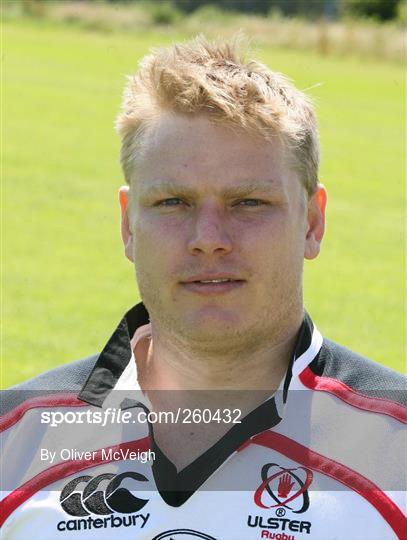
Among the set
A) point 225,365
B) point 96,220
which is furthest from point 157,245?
point 96,220

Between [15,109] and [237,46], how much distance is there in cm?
1772

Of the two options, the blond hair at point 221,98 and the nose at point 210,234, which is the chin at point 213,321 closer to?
the nose at point 210,234

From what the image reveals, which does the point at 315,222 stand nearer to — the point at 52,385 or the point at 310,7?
the point at 52,385

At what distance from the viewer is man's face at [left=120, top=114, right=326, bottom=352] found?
262 centimetres

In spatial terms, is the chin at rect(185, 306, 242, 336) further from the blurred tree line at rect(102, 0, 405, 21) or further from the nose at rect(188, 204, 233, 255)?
the blurred tree line at rect(102, 0, 405, 21)

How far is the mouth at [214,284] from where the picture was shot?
2607mm

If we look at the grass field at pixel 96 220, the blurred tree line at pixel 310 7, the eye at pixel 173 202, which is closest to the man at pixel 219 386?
the eye at pixel 173 202

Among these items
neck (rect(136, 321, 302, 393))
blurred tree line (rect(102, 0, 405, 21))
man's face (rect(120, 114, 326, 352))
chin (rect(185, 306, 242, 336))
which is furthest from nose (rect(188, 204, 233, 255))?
blurred tree line (rect(102, 0, 405, 21))

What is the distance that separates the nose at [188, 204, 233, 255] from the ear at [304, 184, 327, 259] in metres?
0.34

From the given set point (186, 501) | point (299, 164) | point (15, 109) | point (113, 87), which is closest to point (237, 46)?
point (299, 164)

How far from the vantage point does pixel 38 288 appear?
9.37 meters

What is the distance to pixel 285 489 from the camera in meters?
2.56

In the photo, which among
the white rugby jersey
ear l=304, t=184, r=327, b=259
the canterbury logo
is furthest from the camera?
ear l=304, t=184, r=327, b=259

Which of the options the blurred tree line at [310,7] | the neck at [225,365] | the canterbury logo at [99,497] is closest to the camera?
the canterbury logo at [99,497]
